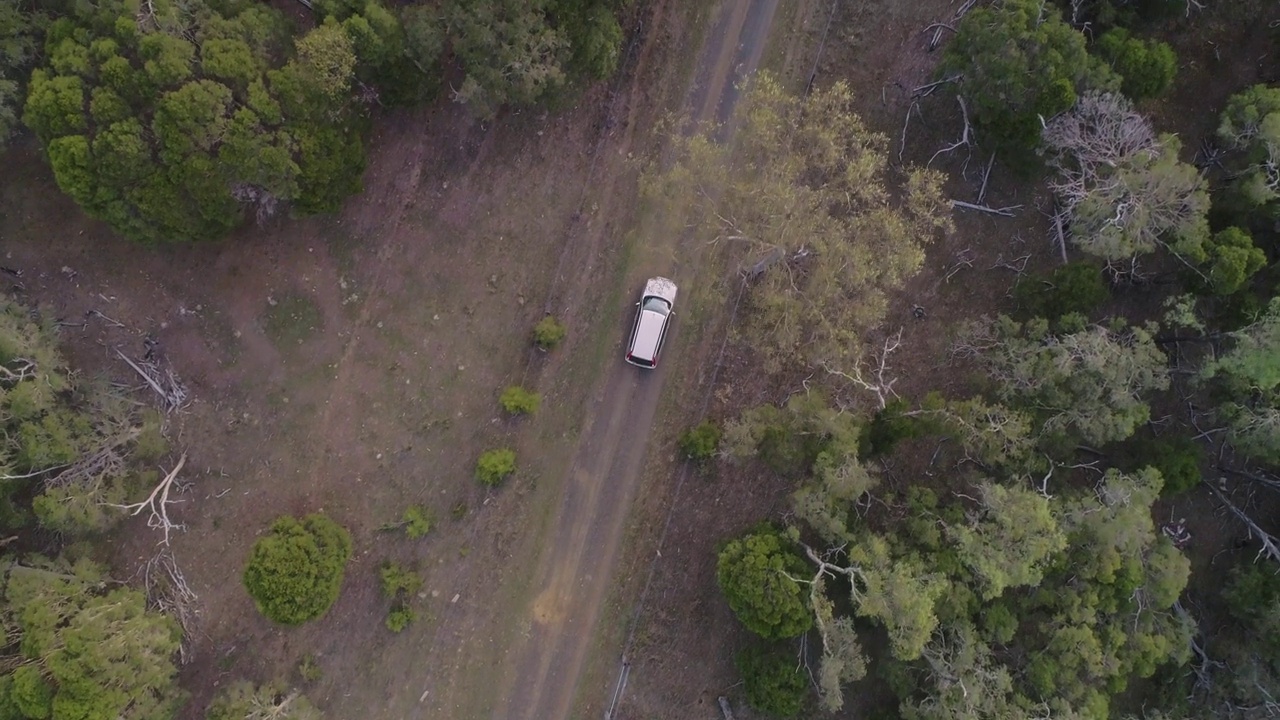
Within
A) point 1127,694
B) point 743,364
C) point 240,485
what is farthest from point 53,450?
point 1127,694

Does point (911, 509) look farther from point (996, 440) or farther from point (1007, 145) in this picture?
point (1007, 145)

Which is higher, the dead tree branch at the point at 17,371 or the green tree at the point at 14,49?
the green tree at the point at 14,49

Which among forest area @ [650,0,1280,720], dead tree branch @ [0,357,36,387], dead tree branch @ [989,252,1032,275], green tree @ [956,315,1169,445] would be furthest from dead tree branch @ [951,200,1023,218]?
dead tree branch @ [0,357,36,387]

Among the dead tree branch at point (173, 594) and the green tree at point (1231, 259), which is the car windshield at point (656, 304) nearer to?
the green tree at point (1231, 259)

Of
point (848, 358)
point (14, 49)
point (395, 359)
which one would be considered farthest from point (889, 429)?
point (14, 49)

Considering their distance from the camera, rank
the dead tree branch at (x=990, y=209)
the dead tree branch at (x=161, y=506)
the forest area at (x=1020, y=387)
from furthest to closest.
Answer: the dead tree branch at (x=990, y=209) → the dead tree branch at (x=161, y=506) → the forest area at (x=1020, y=387)

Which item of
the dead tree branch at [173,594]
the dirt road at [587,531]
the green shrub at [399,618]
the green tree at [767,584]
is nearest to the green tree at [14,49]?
the dead tree branch at [173,594]
